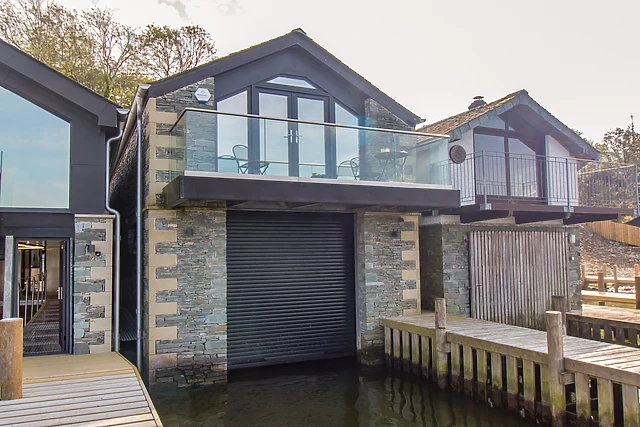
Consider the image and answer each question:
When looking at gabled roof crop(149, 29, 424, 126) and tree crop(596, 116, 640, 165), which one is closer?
gabled roof crop(149, 29, 424, 126)

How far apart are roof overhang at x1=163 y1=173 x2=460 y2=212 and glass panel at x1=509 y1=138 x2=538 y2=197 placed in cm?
356

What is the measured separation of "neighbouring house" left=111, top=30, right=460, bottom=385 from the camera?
8.54 meters

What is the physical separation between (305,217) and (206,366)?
3824mm

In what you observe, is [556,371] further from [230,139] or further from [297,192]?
[230,139]

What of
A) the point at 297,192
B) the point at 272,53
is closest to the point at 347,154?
the point at 297,192

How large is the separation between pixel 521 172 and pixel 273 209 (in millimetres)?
7171

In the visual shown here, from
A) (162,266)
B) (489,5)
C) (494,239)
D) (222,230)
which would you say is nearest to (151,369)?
(162,266)

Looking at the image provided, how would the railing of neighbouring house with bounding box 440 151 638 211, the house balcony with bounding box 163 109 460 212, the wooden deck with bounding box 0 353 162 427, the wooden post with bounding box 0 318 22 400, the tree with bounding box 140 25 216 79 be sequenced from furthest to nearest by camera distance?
the tree with bounding box 140 25 216 79 < the railing of neighbouring house with bounding box 440 151 638 211 < the house balcony with bounding box 163 109 460 212 < the wooden post with bounding box 0 318 22 400 < the wooden deck with bounding box 0 353 162 427

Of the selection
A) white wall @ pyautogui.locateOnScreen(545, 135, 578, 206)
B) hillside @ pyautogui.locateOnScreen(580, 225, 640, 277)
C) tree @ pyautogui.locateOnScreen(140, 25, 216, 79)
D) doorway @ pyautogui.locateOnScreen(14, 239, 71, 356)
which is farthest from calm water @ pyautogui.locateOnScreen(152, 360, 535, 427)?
hillside @ pyautogui.locateOnScreen(580, 225, 640, 277)

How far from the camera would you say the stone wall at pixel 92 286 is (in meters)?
8.49

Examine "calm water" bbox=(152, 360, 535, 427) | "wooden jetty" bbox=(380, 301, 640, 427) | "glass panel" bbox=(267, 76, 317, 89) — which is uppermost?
"glass panel" bbox=(267, 76, 317, 89)

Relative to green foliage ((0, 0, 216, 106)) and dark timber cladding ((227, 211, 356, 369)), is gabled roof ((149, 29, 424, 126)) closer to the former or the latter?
dark timber cladding ((227, 211, 356, 369))

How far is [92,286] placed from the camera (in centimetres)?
861

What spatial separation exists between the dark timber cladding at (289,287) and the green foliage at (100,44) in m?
12.8
